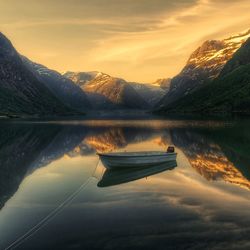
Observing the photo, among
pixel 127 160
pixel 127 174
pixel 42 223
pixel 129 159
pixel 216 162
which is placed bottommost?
pixel 42 223

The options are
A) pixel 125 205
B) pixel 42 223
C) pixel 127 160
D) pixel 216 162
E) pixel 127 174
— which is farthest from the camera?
pixel 216 162

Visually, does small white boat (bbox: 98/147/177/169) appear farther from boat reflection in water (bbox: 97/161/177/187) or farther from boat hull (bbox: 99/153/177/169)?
boat reflection in water (bbox: 97/161/177/187)

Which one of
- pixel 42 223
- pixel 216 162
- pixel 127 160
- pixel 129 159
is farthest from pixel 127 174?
pixel 42 223

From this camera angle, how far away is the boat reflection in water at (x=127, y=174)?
47.2 m

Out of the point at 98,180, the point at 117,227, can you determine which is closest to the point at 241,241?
the point at 117,227

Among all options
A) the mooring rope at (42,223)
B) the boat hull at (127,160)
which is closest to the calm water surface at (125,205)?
the mooring rope at (42,223)

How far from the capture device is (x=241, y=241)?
83.4ft

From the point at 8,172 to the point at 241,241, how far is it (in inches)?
1483

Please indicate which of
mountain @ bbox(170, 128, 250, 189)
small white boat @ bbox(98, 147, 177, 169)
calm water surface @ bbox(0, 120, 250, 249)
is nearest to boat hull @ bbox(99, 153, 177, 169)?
small white boat @ bbox(98, 147, 177, 169)

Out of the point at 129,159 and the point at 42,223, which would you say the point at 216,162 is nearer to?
the point at 129,159

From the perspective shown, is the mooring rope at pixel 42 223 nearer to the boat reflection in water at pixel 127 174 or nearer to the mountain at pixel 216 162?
the boat reflection in water at pixel 127 174

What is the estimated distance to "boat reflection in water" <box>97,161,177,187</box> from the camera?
47219mm

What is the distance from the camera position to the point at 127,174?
51469 millimetres

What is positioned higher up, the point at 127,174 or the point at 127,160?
the point at 127,160
